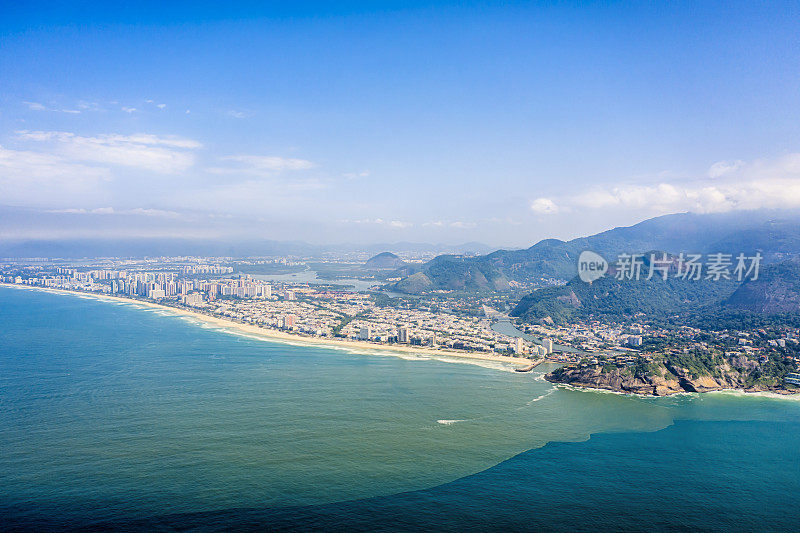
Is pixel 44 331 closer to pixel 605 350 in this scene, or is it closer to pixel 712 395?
pixel 605 350

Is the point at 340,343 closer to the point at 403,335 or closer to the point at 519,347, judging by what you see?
the point at 403,335

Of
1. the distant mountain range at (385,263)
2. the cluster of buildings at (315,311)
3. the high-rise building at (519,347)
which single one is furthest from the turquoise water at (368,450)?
the distant mountain range at (385,263)

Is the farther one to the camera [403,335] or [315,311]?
[315,311]

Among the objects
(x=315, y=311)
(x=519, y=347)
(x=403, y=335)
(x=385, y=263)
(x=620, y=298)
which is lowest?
(x=519, y=347)

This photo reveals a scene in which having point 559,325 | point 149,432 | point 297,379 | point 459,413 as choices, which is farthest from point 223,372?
point 559,325

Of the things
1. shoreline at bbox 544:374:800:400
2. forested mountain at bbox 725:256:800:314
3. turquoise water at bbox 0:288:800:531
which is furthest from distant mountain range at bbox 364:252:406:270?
turquoise water at bbox 0:288:800:531

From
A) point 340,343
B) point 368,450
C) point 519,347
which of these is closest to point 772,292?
point 519,347

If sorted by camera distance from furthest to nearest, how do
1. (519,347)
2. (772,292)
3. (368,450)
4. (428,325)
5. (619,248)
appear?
(619,248) → (428,325) → (772,292) → (519,347) → (368,450)
